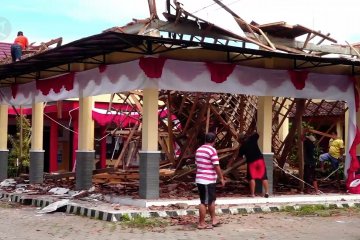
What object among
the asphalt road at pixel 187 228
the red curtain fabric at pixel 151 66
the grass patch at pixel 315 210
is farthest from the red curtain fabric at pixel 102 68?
the grass patch at pixel 315 210

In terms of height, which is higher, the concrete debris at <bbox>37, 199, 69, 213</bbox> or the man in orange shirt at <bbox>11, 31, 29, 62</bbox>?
the man in orange shirt at <bbox>11, 31, 29, 62</bbox>

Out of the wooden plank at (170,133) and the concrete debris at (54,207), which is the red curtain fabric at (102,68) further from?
the concrete debris at (54,207)

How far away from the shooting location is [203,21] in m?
14.7

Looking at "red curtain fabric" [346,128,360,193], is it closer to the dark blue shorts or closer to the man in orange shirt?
the dark blue shorts

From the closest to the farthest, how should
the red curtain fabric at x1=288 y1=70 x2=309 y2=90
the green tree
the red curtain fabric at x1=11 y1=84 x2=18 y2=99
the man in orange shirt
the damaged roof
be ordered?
the damaged roof, the red curtain fabric at x1=288 y1=70 x2=309 y2=90, the man in orange shirt, the red curtain fabric at x1=11 y1=84 x2=18 y2=99, the green tree

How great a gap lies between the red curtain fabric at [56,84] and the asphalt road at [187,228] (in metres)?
4.79

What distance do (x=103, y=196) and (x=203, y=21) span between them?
5.16m

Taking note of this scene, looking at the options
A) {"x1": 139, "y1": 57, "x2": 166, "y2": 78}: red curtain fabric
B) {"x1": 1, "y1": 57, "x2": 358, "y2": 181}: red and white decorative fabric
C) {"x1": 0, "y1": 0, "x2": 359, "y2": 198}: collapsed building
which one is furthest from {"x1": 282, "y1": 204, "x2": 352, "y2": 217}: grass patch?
{"x1": 139, "y1": 57, "x2": 166, "y2": 78}: red curtain fabric

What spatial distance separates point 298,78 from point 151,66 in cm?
457

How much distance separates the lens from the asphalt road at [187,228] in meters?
10.6

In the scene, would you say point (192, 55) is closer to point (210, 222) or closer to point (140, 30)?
point (140, 30)

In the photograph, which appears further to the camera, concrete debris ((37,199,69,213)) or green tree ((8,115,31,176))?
green tree ((8,115,31,176))

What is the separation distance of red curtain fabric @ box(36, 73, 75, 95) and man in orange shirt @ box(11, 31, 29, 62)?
4.00 feet

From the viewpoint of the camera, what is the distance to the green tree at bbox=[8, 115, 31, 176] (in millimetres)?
23469
